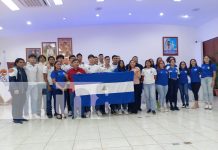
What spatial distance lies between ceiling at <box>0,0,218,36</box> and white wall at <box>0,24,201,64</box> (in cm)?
31

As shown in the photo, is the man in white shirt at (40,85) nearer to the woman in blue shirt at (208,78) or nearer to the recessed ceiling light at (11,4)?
the recessed ceiling light at (11,4)

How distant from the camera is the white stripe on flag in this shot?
5.66 meters

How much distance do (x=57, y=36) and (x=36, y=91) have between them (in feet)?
17.2

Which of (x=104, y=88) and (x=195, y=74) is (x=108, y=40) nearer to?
(x=195, y=74)

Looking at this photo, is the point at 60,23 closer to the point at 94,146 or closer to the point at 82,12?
the point at 82,12

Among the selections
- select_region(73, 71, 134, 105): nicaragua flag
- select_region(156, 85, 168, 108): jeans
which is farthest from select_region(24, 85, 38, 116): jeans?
select_region(156, 85, 168, 108): jeans

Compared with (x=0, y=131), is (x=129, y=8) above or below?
above

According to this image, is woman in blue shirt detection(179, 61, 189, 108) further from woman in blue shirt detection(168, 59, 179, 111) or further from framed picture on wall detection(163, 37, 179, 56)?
framed picture on wall detection(163, 37, 179, 56)

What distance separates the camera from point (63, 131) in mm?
4410

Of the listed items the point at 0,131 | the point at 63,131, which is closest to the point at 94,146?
the point at 63,131

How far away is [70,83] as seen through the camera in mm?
5699

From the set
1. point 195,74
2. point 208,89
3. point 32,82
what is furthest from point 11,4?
point 208,89

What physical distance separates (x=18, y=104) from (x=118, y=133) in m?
2.58

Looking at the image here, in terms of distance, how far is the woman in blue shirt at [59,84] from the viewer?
570cm
